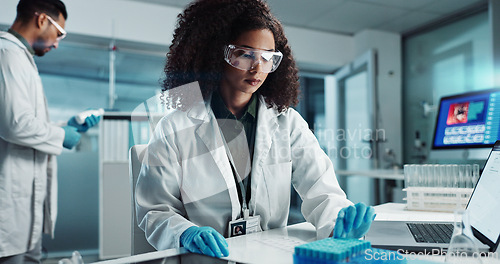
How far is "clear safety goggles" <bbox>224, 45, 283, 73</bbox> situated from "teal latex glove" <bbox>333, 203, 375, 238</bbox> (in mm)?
531

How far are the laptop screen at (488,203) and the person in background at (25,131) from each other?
129 centimetres

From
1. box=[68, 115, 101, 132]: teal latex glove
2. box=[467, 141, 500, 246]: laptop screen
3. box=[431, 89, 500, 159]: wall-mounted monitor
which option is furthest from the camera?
box=[431, 89, 500, 159]: wall-mounted monitor

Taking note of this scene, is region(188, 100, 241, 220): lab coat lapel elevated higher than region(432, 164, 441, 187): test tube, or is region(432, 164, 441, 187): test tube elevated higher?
region(188, 100, 241, 220): lab coat lapel

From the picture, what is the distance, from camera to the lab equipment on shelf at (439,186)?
129cm

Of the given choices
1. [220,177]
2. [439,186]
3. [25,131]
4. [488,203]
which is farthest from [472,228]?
[25,131]

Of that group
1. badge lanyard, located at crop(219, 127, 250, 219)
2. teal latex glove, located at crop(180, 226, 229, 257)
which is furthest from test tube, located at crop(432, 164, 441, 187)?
teal latex glove, located at crop(180, 226, 229, 257)

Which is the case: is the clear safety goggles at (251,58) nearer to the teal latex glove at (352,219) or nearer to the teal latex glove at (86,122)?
the teal latex glove at (352,219)

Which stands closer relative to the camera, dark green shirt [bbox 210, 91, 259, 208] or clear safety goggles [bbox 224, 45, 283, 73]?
clear safety goggles [bbox 224, 45, 283, 73]

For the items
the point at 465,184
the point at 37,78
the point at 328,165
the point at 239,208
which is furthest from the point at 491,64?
the point at 37,78

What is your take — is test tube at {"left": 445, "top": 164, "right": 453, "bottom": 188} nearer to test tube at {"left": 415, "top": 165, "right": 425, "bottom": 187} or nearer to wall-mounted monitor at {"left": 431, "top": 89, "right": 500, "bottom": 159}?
test tube at {"left": 415, "top": 165, "right": 425, "bottom": 187}

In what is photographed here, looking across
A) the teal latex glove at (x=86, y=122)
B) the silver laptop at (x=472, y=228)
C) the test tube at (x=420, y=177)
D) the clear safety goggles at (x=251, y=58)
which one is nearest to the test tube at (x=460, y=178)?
the test tube at (x=420, y=177)

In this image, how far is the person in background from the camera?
116 cm

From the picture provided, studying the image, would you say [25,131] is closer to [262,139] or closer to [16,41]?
[16,41]

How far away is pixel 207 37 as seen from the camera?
1.23 m
